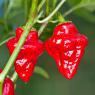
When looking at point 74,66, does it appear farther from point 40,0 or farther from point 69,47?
point 40,0

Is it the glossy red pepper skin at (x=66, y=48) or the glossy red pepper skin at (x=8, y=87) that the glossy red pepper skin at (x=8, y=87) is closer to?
the glossy red pepper skin at (x=8, y=87)

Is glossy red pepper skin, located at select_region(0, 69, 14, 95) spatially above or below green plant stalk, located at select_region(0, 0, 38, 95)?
below

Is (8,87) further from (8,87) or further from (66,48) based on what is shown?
(66,48)

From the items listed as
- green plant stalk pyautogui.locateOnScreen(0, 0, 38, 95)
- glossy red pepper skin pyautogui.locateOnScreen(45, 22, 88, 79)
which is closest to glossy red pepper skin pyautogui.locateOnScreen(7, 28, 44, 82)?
glossy red pepper skin pyautogui.locateOnScreen(45, 22, 88, 79)

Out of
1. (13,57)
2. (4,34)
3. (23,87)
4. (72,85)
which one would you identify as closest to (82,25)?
(72,85)

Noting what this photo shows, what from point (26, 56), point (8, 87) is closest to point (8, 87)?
point (8, 87)

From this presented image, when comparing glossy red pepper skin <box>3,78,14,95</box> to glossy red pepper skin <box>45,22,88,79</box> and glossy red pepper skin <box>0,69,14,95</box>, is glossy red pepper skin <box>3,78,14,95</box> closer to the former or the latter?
glossy red pepper skin <box>0,69,14,95</box>

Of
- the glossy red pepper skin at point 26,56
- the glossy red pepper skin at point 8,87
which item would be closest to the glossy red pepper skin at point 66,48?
the glossy red pepper skin at point 26,56

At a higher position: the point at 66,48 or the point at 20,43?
the point at 20,43
